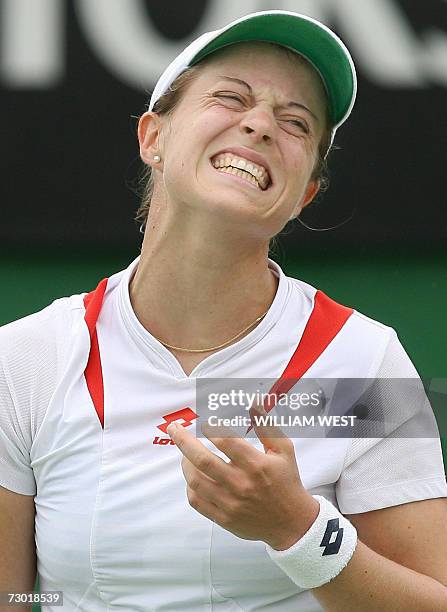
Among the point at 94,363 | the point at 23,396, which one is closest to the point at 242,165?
the point at 94,363

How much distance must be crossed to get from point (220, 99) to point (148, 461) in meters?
0.56

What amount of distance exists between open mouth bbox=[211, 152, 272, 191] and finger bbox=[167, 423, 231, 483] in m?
0.48

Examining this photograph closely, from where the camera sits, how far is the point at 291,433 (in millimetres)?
1696

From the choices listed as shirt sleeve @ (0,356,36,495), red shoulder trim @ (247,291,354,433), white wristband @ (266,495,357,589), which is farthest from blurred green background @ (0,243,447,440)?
white wristband @ (266,495,357,589)

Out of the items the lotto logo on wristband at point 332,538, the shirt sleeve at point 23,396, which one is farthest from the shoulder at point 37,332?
the lotto logo on wristband at point 332,538

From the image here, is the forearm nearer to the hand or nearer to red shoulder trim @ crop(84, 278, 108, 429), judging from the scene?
the hand

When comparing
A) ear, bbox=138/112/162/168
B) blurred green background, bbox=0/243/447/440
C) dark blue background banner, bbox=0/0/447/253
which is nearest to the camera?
ear, bbox=138/112/162/168

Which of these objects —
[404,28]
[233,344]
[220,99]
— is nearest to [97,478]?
[233,344]

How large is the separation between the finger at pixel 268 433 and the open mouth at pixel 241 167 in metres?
0.42

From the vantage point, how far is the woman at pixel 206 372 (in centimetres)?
165

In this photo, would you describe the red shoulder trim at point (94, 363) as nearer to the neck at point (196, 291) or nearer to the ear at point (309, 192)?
the neck at point (196, 291)

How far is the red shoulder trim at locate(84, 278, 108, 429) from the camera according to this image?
174 cm

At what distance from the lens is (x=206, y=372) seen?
1760 millimetres

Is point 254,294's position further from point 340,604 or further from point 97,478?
point 340,604
